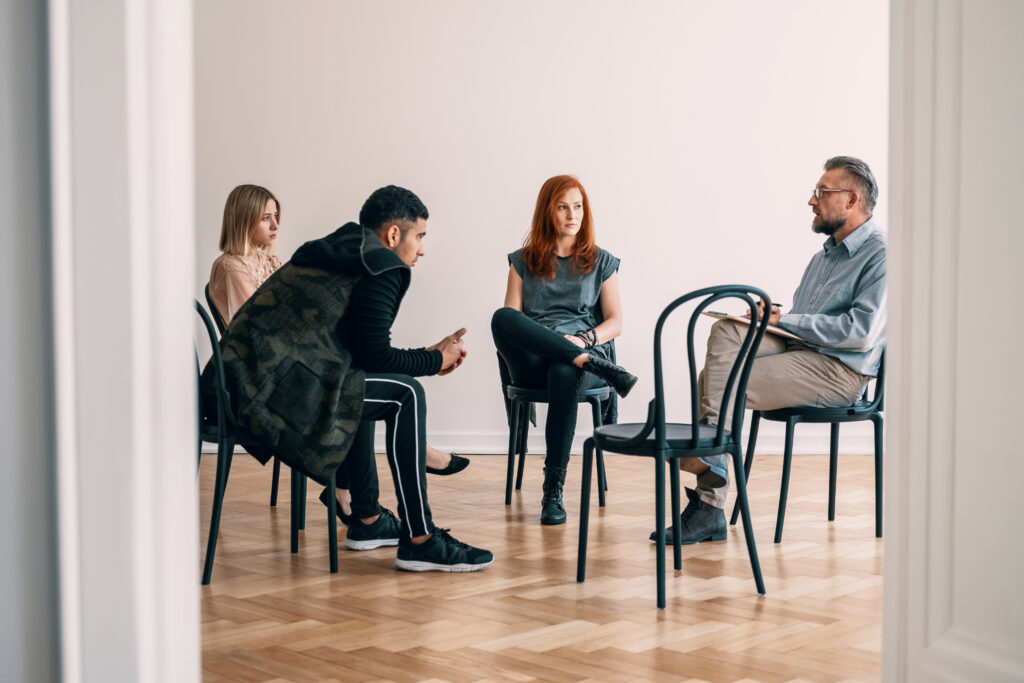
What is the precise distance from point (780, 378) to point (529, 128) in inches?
101

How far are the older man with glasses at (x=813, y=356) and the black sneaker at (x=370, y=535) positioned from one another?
78cm

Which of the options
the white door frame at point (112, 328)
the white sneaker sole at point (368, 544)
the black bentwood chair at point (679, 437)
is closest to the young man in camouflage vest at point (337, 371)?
the white sneaker sole at point (368, 544)

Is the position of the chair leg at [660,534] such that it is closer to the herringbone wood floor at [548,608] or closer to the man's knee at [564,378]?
the herringbone wood floor at [548,608]

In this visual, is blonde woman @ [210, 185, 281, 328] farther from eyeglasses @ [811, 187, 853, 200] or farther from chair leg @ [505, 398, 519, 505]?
eyeglasses @ [811, 187, 853, 200]

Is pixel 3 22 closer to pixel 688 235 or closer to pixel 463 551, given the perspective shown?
pixel 463 551

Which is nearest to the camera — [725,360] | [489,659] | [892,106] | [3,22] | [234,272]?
[3,22]

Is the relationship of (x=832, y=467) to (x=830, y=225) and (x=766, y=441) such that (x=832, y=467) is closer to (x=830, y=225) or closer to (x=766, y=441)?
(x=830, y=225)

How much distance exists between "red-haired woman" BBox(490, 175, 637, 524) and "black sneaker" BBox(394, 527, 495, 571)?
68cm

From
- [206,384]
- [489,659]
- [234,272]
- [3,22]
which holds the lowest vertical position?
[489,659]

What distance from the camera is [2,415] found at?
3.90 feet

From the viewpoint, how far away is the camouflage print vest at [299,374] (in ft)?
8.23

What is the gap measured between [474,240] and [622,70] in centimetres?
114

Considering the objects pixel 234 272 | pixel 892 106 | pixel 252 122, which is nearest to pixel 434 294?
pixel 252 122

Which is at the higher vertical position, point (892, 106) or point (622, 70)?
point (622, 70)
